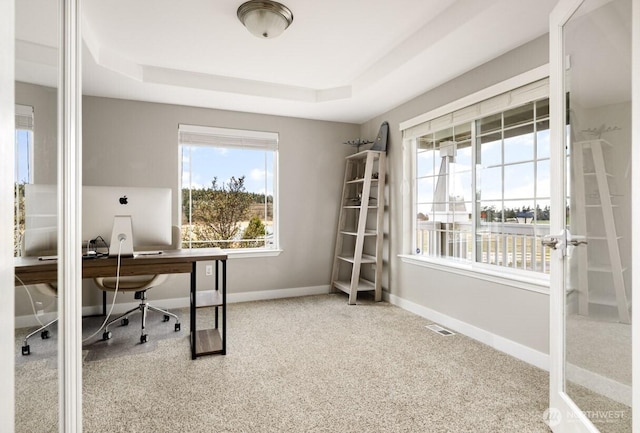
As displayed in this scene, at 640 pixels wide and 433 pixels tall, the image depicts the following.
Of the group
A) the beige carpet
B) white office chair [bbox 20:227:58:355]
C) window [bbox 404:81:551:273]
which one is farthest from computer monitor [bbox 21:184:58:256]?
window [bbox 404:81:551:273]

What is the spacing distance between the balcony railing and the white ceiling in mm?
1409

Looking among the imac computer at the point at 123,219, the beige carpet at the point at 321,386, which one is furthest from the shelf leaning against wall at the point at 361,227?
the imac computer at the point at 123,219

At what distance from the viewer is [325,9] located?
97.2 inches

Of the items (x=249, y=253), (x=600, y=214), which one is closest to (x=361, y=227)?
(x=249, y=253)

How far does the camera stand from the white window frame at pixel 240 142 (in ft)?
13.7

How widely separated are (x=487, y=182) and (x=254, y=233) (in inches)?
111

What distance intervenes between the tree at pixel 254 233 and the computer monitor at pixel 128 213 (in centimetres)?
177

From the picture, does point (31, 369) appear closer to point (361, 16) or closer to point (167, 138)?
point (361, 16)

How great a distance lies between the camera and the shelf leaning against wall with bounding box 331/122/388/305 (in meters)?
4.31

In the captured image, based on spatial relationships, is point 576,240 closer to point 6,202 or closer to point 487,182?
point 487,182

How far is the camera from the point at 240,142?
443 centimetres

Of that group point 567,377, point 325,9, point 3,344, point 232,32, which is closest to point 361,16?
point 325,9

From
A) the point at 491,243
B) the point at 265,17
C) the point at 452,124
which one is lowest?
the point at 491,243

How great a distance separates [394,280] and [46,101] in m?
3.85
